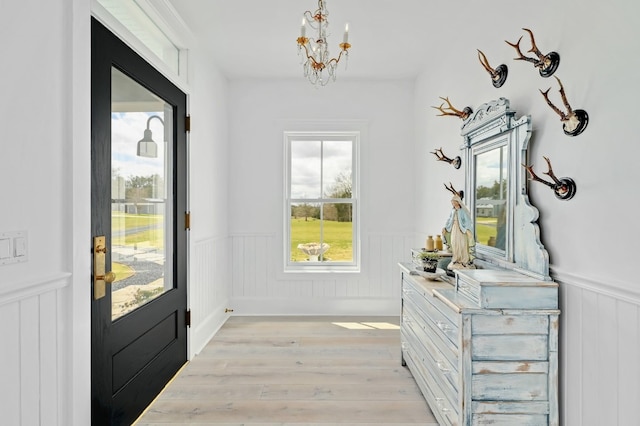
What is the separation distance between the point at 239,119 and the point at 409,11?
7.05 ft

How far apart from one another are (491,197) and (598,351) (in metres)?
1.01

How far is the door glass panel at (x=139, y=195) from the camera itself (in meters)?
2.01

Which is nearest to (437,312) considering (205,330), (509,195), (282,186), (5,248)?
(509,195)

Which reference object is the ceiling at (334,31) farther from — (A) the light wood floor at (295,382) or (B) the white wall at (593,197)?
(A) the light wood floor at (295,382)

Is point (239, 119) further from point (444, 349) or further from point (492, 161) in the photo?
point (444, 349)

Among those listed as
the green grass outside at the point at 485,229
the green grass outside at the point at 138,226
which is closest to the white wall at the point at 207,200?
the green grass outside at the point at 138,226

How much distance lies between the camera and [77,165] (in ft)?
5.22

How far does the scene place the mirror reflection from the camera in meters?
2.08

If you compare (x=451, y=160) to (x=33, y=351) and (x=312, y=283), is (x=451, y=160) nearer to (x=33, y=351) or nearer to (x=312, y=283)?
(x=312, y=283)

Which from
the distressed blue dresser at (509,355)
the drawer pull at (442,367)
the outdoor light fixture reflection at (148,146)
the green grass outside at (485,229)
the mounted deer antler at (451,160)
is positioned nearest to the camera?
the distressed blue dresser at (509,355)

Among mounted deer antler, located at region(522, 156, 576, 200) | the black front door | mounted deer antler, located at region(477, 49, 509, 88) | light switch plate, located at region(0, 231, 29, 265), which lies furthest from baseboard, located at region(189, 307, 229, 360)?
mounted deer antler, located at region(477, 49, 509, 88)

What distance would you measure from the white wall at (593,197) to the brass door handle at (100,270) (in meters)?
2.15

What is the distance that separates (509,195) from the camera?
1997mm

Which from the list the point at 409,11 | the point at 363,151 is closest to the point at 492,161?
the point at 409,11
